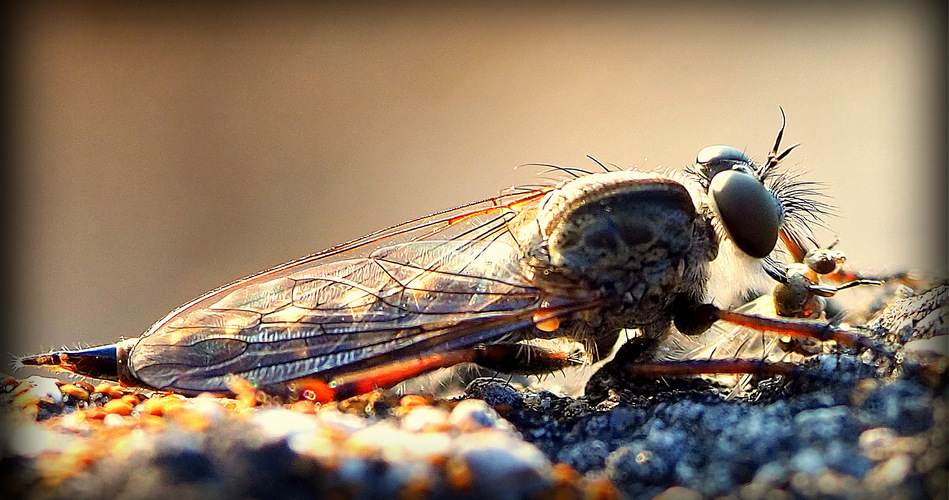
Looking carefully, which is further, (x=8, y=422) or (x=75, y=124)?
(x=75, y=124)

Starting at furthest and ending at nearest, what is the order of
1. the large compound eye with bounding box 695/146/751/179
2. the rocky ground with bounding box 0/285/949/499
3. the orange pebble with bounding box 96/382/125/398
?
the large compound eye with bounding box 695/146/751/179 < the orange pebble with bounding box 96/382/125/398 < the rocky ground with bounding box 0/285/949/499

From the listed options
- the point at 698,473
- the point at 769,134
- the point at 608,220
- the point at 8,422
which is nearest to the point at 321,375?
the point at 8,422

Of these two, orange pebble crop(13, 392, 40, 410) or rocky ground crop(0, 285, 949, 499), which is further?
orange pebble crop(13, 392, 40, 410)

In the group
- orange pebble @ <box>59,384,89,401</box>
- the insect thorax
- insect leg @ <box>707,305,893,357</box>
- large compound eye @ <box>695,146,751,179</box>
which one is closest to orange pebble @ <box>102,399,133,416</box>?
orange pebble @ <box>59,384,89,401</box>

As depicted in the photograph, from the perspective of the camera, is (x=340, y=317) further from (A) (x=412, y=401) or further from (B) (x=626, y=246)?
(B) (x=626, y=246)

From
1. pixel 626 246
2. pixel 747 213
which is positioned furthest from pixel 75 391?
pixel 747 213

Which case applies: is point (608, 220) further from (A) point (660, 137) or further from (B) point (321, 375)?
(A) point (660, 137)

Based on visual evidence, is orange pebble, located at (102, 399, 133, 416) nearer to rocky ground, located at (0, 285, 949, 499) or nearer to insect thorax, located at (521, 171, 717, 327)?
rocky ground, located at (0, 285, 949, 499)
